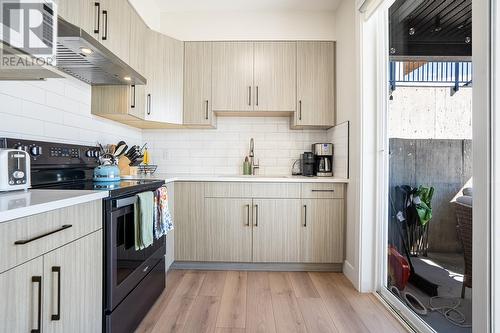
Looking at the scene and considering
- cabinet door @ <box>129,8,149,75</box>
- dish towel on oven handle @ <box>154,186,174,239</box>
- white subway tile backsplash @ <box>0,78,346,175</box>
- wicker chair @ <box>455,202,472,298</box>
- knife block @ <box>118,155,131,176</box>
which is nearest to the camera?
wicker chair @ <box>455,202,472,298</box>

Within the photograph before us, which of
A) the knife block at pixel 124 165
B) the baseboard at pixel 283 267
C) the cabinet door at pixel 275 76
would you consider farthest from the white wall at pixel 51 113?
the baseboard at pixel 283 267

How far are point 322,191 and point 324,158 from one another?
477mm

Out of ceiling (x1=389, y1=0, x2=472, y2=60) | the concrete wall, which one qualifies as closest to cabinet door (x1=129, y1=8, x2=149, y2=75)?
ceiling (x1=389, y1=0, x2=472, y2=60)

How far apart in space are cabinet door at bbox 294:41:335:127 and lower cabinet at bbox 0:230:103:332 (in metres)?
2.24

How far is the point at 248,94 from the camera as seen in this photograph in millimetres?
2783

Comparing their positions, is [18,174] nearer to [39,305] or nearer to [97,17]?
[39,305]

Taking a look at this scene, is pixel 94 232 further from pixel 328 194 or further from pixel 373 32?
pixel 373 32

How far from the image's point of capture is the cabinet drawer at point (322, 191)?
8.23 ft

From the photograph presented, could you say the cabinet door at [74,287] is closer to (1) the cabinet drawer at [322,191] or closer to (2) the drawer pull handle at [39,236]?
(2) the drawer pull handle at [39,236]

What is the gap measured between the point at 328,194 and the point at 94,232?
199 cm

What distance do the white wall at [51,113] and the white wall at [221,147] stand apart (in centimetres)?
78

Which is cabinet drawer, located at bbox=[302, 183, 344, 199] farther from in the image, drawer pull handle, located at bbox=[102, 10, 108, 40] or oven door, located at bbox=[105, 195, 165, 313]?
drawer pull handle, located at bbox=[102, 10, 108, 40]

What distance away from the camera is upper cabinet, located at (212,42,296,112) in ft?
9.12

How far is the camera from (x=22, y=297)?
829 millimetres
